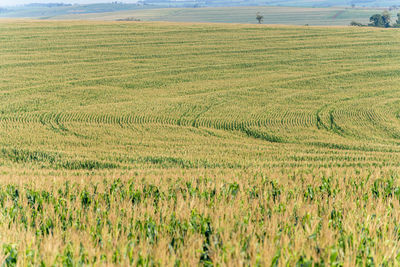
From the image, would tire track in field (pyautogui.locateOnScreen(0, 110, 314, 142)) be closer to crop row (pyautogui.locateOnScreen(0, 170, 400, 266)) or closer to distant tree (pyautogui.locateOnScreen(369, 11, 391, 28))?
crop row (pyautogui.locateOnScreen(0, 170, 400, 266))

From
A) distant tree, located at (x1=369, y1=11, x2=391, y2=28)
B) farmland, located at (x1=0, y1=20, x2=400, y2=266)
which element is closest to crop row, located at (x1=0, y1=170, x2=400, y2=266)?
farmland, located at (x1=0, y1=20, x2=400, y2=266)

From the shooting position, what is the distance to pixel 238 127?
81.3ft

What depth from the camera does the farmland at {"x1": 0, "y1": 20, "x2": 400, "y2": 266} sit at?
4562mm

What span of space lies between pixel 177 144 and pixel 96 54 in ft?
98.2

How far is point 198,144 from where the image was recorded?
69.1 ft

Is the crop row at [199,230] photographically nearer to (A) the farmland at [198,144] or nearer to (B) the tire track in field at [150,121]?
(A) the farmland at [198,144]

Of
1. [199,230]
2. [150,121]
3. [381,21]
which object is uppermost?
[381,21]

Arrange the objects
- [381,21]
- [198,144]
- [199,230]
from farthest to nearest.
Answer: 1. [381,21]
2. [198,144]
3. [199,230]

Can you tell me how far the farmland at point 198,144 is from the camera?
4562 mm

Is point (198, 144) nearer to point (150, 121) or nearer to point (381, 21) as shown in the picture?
point (150, 121)

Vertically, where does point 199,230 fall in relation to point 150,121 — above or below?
above

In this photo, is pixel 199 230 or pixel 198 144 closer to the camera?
pixel 199 230

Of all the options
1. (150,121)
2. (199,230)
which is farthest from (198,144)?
(199,230)

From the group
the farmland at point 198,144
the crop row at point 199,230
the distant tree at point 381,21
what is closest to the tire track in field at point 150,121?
the farmland at point 198,144
